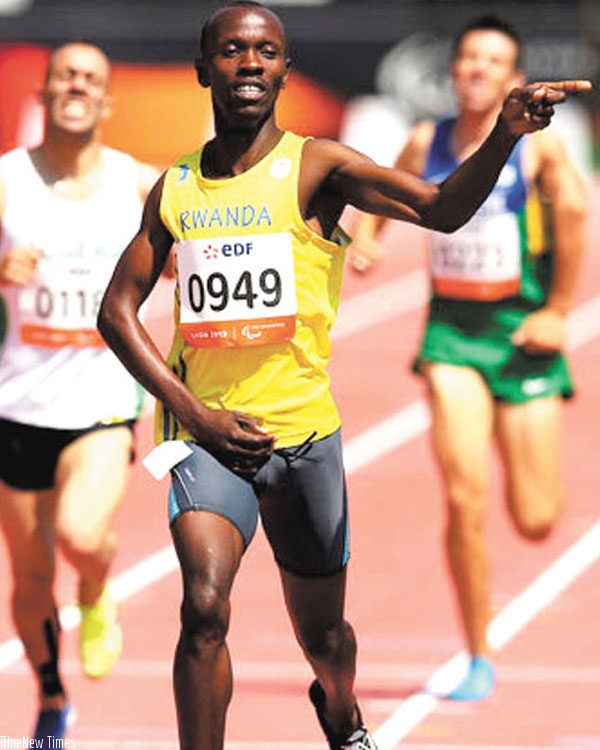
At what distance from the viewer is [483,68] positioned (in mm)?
9352

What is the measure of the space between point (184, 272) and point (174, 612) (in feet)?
13.1

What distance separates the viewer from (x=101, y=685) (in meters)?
9.11

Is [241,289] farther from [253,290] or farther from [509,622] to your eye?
[509,622]

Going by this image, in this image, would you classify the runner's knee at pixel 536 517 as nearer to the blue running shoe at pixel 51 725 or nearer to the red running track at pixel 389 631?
the red running track at pixel 389 631

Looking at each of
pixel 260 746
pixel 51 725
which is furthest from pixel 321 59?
pixel 51 725

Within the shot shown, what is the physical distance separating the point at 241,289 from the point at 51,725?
2027 millimetres

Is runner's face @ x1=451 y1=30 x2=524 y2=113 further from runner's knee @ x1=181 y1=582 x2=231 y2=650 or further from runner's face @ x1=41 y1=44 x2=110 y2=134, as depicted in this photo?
runner's knee @ x1=181 y1=582 x2=231 y2=650

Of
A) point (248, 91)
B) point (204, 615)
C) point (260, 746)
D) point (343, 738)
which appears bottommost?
point (260, 746)

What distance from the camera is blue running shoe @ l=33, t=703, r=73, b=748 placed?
796cm

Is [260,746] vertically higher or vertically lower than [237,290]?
lower

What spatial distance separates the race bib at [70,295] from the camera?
26.9ft

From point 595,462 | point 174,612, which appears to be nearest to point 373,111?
point 595,462

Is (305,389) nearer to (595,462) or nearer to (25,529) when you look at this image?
(25,529)

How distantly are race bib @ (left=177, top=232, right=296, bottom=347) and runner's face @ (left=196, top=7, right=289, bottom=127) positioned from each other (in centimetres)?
35
